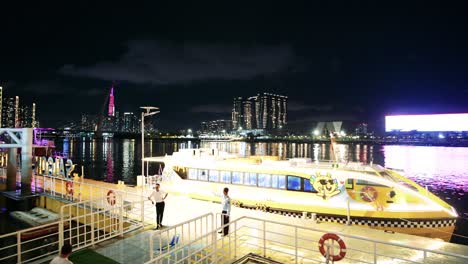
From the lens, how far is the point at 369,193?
16.0m

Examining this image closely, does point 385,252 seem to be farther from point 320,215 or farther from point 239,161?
point 239,161

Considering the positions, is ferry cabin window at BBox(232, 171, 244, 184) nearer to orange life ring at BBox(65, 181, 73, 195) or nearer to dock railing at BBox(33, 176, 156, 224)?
dock railing at BBox(33, 176, 156, 224)

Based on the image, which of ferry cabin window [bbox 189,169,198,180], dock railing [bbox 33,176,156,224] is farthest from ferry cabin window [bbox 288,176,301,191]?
dock railing [bbox 33,176,156,224]

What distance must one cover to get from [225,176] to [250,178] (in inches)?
78.6

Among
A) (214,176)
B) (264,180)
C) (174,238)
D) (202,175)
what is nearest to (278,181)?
(264,180)

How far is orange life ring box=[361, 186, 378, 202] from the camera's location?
15894 millimetres

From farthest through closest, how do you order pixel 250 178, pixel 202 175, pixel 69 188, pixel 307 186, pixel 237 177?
pixel 202 175, pixel 69 188, pixel 237 177, pixel 250 178, pixel 307 186

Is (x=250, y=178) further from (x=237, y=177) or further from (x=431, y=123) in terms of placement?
(x=431, y=123)

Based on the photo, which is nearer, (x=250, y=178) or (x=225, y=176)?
(x=250, y=178)

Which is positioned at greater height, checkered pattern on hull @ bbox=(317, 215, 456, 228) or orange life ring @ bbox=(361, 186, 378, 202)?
orange life ring @ bbox=(361, 186, 378, 202)

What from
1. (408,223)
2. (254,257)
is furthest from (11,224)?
(408,223)

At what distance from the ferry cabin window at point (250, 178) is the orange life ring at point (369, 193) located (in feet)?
21.1

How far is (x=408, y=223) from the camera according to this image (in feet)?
49.3

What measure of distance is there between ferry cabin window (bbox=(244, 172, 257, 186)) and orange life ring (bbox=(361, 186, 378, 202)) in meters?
6.44
